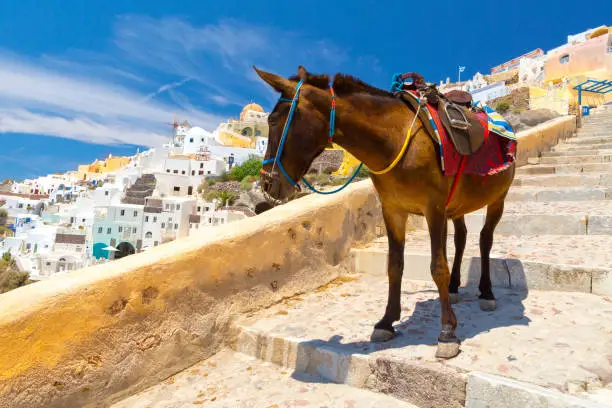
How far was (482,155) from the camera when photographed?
2.98 meters

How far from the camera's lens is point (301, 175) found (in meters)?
2.52

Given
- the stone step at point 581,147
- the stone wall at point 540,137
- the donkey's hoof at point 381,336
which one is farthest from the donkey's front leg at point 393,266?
the stone step at point 581,147

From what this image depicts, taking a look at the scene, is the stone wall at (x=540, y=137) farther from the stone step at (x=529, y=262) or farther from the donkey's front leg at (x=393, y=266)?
the donkey's front leg at (x=393, y=266)

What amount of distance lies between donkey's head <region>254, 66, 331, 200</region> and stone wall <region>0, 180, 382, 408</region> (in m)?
1.23

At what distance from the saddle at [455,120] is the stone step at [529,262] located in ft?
5.26

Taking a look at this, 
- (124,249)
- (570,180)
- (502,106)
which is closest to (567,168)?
(570,180)

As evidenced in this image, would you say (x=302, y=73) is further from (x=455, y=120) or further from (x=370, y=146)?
(x=455, y=120)

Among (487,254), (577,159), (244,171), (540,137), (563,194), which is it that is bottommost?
(487,254)

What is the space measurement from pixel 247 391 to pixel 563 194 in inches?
251

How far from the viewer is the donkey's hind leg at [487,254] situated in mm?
3387

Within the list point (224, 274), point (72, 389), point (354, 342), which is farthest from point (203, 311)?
point (354, 342)

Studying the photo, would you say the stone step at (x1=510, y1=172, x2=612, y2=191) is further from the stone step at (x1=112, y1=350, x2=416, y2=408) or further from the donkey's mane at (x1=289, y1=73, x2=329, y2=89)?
the stone step at (x1=112, y1=350, x2=416, y2=408)

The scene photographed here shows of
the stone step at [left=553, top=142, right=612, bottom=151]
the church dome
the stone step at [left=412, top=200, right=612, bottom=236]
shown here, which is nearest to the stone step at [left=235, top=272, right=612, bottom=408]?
the stone step at [left=412, top=200, right=612, bottom=236]

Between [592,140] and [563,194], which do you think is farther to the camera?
[592,140]
